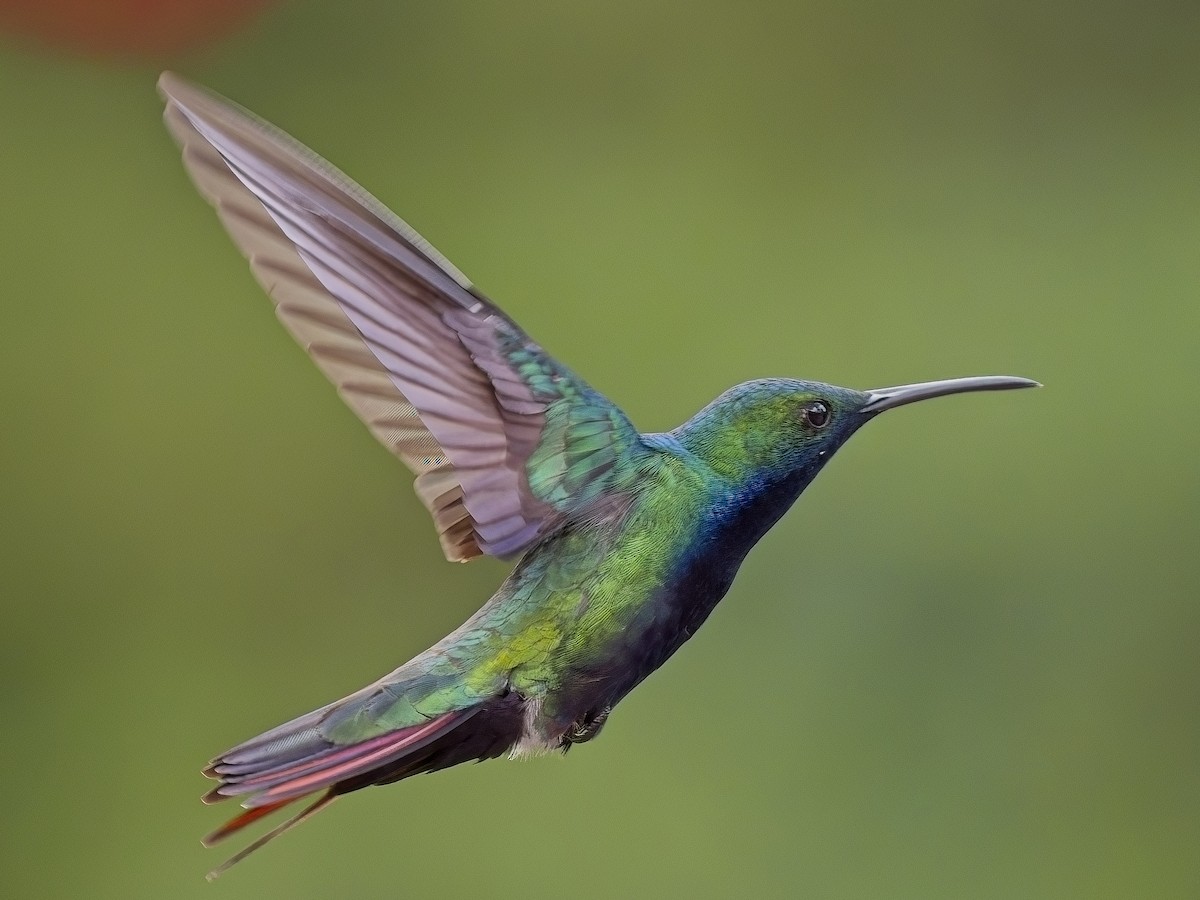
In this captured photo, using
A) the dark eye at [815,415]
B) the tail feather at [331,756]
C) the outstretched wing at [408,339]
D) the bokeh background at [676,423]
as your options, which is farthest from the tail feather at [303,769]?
the bokeh background at [676,423]

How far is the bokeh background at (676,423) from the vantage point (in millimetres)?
1673

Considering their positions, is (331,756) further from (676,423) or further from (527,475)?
(676,423)

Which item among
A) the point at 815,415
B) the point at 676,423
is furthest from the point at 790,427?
the point at 676,423

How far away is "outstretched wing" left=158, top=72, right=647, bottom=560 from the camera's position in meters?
0.62

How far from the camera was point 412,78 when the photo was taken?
195cm

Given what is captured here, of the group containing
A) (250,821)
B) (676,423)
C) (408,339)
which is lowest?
(676,423)

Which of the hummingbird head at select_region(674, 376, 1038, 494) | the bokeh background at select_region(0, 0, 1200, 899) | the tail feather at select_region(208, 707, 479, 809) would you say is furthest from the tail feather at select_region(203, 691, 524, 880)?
the bokeh background at select_region(0, 0, 1200, 899)

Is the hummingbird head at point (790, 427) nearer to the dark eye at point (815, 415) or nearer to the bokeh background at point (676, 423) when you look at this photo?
the dark eye at point (815, 415)

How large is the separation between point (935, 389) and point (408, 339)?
0.26 metres

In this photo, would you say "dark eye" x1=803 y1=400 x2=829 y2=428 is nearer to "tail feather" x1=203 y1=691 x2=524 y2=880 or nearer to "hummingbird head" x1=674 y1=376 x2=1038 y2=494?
"hummingbird head" x1=674 y1=376 x2=1038 y2=494

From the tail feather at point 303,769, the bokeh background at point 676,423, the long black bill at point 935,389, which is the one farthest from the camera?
the bokeh background at point 676,423

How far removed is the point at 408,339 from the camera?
0.69m

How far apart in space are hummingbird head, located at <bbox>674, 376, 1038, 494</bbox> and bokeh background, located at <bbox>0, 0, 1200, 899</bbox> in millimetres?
942

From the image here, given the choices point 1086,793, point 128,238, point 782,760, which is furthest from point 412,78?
point 1086,793
